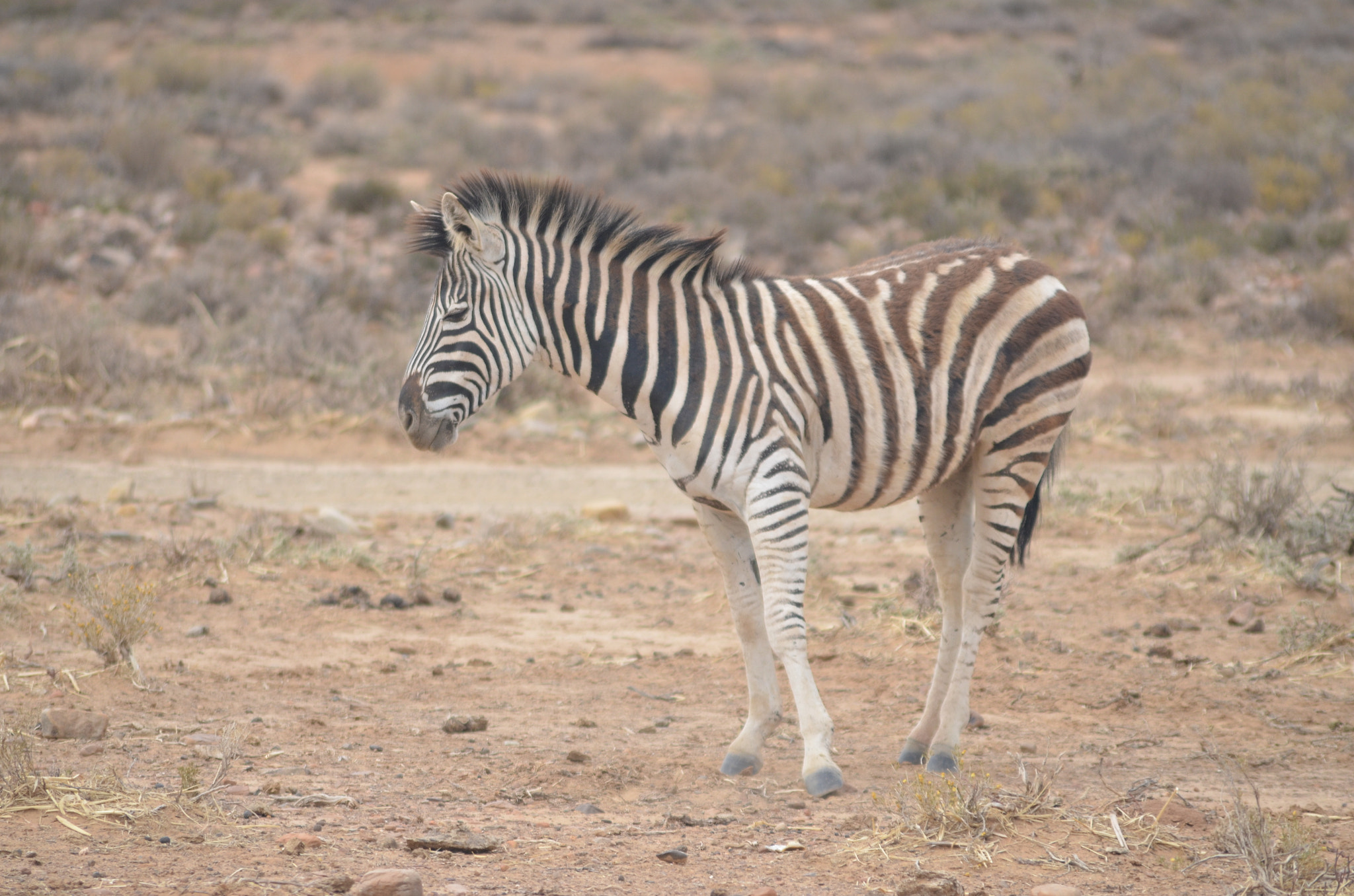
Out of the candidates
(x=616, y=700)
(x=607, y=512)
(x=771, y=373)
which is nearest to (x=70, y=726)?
(x=616, y=700)

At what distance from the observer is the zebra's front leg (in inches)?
179

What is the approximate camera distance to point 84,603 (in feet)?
19.7

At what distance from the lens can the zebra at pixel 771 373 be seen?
184 inches

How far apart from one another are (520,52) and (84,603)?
30850 millimetres

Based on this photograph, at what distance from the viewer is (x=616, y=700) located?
233 inches

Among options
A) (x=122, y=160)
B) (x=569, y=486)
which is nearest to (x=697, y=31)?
(x=122, y=160)

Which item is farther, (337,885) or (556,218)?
(556,218)

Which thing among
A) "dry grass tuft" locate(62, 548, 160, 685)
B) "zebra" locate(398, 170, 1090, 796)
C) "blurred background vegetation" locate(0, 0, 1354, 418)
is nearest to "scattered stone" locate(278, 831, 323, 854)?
"zebra" locate(398, 170, 1090, 796)

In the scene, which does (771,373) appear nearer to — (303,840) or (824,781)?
(824,781)

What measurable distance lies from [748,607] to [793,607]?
53 cm

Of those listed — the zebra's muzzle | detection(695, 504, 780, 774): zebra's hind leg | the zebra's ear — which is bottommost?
detection(695, 504, 780, 774): zebra's hind leg

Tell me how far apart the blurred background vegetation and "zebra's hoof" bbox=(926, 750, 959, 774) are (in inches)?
303

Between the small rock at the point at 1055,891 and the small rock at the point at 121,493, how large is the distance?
7.65m

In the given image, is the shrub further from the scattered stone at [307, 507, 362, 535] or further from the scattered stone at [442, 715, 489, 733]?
the scattered stone at [442, 715, 489, 733]
